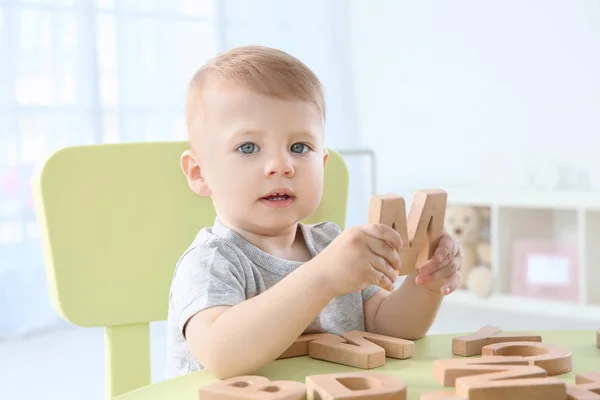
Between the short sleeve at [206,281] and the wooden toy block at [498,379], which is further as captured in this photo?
the short sleeve at [206,281]

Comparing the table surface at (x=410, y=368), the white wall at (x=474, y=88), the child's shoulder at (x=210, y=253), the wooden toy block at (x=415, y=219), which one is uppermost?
the white wall at (x=474, y=88)

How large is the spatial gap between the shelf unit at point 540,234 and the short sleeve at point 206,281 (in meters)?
2.63

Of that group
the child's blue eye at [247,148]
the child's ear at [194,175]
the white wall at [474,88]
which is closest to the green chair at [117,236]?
the child's ear at [194,175]

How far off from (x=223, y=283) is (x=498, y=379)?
1.09ft

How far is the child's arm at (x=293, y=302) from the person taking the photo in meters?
0.72

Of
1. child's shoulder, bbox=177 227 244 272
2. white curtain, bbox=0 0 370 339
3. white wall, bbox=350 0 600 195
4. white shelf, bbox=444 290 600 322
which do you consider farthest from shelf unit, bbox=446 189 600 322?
child's shoulder, bbox=177 227 244 272

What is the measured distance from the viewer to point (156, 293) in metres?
1.05

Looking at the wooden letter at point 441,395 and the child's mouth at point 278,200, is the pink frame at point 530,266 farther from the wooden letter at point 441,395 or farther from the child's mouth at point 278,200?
the wooden letter at point 441,395

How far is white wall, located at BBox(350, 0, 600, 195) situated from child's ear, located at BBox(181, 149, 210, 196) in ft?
9.28

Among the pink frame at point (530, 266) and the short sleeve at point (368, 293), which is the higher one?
the short sleeve at point (368, 293)

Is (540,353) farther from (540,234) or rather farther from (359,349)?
(540,234)

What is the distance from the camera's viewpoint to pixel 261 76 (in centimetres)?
88

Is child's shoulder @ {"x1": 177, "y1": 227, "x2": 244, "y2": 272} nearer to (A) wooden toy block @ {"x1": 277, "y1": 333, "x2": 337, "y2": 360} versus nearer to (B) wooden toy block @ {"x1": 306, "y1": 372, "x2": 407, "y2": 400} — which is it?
(A) wooden toy block @ {"x1": 277, "y1": 333, "x2": 337, "y2": 360}

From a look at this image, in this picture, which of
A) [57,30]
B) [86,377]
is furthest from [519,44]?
[86,377]
